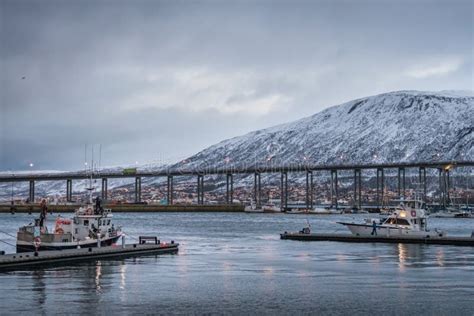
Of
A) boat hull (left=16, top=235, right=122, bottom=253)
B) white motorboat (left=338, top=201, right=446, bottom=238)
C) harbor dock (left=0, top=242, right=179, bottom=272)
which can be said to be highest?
white motorboat (left=338, top=201, right=446, bottom=238)

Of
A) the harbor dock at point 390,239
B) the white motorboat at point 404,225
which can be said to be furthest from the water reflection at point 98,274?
the white motorboat at point 404,225

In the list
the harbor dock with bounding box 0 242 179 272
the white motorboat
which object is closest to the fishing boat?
the harbor dock with bounding box 0 242 179 272

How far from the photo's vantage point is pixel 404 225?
85938 millimetres

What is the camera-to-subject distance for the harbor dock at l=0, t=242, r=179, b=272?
50425 mm

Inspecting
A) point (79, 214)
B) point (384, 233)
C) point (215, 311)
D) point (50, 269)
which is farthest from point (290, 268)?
point (384, 233)

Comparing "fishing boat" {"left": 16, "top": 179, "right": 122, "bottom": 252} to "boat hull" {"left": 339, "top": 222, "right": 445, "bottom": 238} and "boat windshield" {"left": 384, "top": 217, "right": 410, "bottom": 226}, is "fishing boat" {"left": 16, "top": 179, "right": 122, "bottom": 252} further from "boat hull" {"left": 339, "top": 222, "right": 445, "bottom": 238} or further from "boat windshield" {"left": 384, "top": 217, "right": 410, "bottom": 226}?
"boat windshield" {"left": 384, "top": 217, "right": 410, "bottom": 226}

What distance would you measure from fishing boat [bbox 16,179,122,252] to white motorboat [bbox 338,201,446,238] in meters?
29.6

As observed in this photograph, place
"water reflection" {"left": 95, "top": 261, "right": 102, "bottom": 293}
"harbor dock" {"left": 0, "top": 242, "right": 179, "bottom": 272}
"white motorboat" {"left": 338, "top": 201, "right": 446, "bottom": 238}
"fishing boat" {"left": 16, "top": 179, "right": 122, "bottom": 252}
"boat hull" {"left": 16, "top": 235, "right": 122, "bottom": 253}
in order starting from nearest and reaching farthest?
1. "water reflection" {"left": 95, "top": 261, "right": 102, "bottom": 293}
2. "harbor dock" {"left": 0, "top": 242, "right": 179, "bottom": 272}
3. "boat hull" {"left": 16, "top": 235, "right": 122, "bottom": 253}
4. "fishing boat" {"left": 16, "top": 179, "right": 122, "bottom": 252}
5. "white motorboat" {"left": 338, "top": 201, "right": 446, "bottom": 238}

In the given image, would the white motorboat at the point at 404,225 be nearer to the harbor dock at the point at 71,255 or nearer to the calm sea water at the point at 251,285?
the calm sea water at the point at 251,285

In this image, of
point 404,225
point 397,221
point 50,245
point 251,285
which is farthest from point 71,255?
point 397,221

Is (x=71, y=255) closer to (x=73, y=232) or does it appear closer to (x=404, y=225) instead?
(x=73, y=232)

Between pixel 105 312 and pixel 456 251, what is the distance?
43.0 metres

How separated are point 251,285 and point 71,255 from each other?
18.0 m

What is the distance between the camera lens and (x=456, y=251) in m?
68.5
